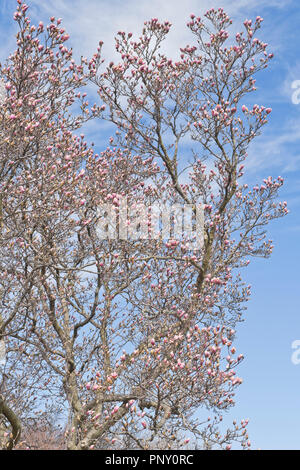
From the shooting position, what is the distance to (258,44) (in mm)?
13680

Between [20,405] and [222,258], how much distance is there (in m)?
6.67

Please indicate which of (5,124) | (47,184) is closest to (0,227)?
(47,184)

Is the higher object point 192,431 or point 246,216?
point 246,216

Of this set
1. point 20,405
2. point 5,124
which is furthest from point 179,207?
point 20,405

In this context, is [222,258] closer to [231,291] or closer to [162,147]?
[231,291]

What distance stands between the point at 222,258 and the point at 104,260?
13.1 feet

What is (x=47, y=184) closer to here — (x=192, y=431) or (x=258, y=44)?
(x=192, y=431)
